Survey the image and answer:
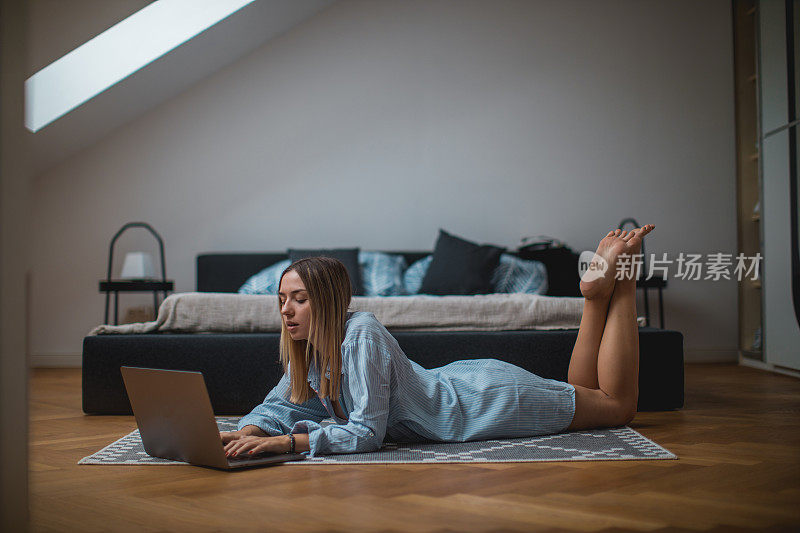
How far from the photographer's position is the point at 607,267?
2174mm

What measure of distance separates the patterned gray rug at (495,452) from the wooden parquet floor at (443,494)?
49mm

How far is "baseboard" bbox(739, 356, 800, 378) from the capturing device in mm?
3886

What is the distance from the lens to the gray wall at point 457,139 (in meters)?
4.78

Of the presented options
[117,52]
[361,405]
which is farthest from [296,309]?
[117,52]

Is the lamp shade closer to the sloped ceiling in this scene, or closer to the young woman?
the sloped ceiling

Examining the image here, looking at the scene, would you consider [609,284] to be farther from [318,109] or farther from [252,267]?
[318,109]

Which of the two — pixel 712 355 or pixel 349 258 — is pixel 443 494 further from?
pixel 712 355

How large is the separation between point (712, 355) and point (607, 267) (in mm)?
3059

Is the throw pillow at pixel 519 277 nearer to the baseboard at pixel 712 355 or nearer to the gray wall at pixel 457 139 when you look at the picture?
the gray wall at pixel 457 139

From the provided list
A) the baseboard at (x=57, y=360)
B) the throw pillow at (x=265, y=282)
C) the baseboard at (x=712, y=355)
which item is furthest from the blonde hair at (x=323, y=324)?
the baseboard at (x=712, y=355)

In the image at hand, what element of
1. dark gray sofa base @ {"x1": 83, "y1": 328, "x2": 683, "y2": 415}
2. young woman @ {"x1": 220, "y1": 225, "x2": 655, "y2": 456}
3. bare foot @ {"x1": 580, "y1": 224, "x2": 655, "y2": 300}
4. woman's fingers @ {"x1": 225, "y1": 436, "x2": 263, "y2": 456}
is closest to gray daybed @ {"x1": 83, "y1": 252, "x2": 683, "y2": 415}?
dark gray sofa base @ {"x1": 83, "y1": 328, "x2": 683, "y2": 415}

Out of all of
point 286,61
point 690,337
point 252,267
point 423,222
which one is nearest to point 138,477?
point 252,267

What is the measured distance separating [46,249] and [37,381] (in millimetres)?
1146

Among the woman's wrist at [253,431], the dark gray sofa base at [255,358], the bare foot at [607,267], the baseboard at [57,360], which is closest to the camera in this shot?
the woman's wrist at [253,431]
